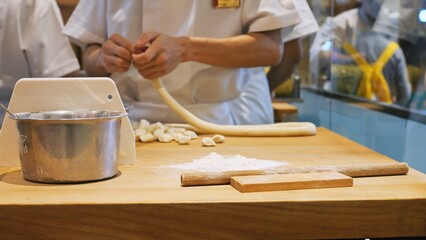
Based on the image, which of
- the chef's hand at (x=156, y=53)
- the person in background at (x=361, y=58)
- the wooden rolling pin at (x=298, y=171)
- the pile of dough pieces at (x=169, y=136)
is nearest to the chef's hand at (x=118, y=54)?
the chef's hand at (x=156, y=53)

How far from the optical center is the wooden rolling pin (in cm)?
84

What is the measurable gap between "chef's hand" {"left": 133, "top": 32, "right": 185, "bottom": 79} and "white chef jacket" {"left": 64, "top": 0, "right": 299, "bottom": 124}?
175 mm

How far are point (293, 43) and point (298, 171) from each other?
127 centimetres

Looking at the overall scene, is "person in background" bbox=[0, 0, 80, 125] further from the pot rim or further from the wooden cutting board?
the wooden cutting board

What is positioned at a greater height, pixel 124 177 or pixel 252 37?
pixel 252 37

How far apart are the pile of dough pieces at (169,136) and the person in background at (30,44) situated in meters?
0.73

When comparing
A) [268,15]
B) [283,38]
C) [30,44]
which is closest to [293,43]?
[283,38]

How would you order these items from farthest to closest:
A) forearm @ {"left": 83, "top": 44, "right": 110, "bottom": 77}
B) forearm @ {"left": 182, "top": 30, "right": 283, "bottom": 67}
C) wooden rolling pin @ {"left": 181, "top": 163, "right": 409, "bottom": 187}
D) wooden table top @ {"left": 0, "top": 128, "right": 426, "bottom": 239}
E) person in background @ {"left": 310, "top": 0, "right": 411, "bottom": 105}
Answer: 1. person in background @ {"left": 310, "top": 0, "right": 411, "bottom": 105}
2. forearm @ {"left": 83, "top": 44, "right": 110, "bottom": 77}
3. forearm @ {"left": 182, "top": 30, "right": 283, "bottom": 67}
4. wooden rolling pin @ {"left": 181, "top": 163, "right": 409, "bottom": 187}
5. wooden table top @ {"left": 0, "top": 128, "right": 426, "bottom": 239}

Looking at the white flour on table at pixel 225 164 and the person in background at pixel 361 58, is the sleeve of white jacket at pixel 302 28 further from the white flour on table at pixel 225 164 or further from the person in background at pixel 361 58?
the white flour on table at pixel 225 164

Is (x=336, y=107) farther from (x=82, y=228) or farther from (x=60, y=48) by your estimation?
(x=82, y=228)

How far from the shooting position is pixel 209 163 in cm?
100

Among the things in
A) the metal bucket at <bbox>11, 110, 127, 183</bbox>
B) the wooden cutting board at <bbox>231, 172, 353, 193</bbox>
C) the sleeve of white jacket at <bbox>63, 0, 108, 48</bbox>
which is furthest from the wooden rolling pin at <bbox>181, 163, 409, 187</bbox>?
the sleeve of white jacket at <bbox>63, 0, 108, 48</bbox>

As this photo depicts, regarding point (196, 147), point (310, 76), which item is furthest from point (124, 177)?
point (310, 76)

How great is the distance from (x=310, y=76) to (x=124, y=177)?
81.0 inches
